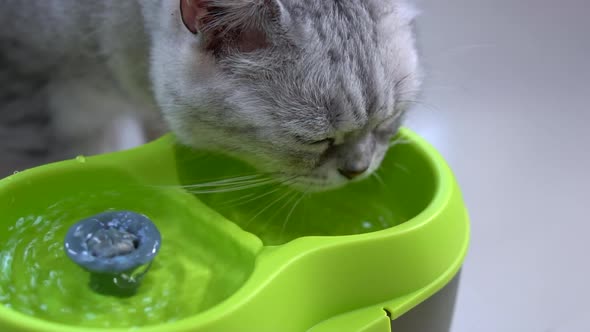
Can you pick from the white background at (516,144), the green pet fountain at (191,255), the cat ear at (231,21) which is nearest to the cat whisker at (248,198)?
the green pet fountain at (191,255)

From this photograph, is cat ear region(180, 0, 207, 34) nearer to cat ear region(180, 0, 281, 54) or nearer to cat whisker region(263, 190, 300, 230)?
cat ear region(180, 0, 281, 54)

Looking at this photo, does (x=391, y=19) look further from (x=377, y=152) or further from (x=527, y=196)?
(x=527, y=196)

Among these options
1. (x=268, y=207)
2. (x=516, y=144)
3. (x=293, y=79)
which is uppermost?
(x=293, y=79)

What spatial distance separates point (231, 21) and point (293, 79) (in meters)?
0.10

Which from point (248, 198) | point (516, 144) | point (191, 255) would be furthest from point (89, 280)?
point (516, 144)

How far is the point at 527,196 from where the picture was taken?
52.4 inches

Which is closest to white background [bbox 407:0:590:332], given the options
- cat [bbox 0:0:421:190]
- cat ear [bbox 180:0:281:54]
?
cat [bbox 0:0:421:190]

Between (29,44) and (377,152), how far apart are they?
0.58 metres

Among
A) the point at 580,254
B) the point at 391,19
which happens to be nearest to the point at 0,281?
the point at 391,19

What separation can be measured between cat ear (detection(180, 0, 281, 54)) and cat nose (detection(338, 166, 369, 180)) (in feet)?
0.62

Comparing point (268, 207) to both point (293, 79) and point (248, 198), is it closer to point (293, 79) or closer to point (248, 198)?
point (248, 198)

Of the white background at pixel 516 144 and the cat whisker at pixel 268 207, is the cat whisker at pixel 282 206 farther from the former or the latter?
the white background at pixel 516 144

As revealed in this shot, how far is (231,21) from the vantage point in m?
0.79

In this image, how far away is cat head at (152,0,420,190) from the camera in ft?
2.60
